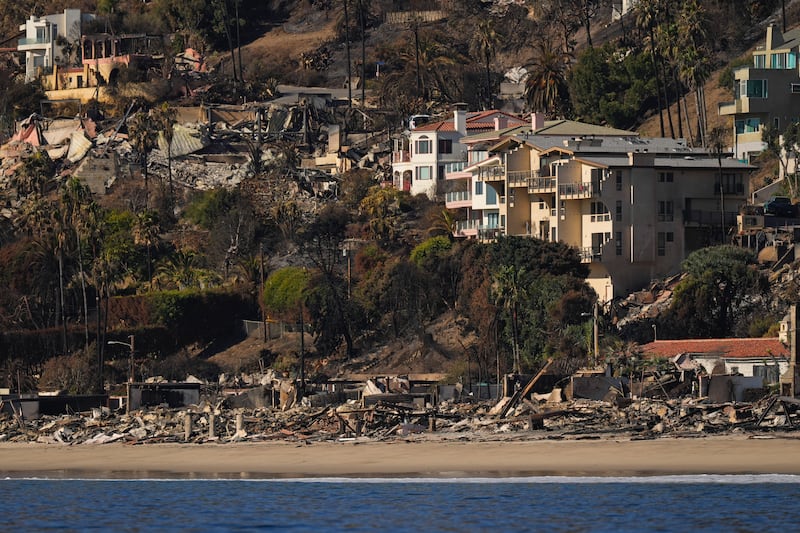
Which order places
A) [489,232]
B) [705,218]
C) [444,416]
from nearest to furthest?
[444,416] < [705,218] < [489,232]

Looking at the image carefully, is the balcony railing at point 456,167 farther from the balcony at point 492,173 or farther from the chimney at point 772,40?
the chimney at point 772,40

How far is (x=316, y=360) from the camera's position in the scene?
312 ft

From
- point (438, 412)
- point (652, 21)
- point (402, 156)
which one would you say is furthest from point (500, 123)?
point (438, 412)

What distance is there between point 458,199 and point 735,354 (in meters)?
34.9

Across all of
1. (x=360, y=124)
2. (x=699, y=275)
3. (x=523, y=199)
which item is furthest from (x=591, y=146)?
(x=360, y=124)

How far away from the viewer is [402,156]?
11925 centimetres

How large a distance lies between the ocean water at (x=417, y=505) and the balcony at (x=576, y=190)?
4298 cm

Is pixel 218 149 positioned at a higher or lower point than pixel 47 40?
lower

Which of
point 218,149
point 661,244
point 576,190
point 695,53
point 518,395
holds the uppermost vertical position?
point 695,53

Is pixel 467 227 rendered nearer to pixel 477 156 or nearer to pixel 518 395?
pixel 477 156

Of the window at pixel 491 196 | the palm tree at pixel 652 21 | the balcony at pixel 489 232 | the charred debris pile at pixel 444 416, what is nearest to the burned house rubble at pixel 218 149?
the palm tree at pixel 652 21

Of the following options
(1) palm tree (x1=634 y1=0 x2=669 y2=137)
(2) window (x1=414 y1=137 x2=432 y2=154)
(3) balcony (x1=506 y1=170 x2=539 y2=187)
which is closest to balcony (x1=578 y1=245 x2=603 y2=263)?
(3) balcony (x1=506 y1=170 x2=539 y2=187)

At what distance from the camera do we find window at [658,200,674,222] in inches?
3649

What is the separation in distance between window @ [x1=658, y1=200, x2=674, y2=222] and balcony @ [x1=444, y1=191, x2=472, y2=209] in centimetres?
1426
